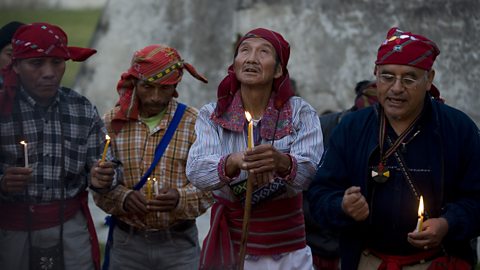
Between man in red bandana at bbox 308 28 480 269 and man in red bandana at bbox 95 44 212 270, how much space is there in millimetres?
1297

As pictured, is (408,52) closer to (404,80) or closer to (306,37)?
(404,80)

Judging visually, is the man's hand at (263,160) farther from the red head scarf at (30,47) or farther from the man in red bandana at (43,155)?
the red head scarf at (30,47)

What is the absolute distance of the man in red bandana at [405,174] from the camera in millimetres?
4082

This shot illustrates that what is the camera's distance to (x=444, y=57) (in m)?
8.70

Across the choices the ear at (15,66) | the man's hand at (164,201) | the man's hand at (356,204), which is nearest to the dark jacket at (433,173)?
the man's hand at (356,204)

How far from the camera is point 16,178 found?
4.33m

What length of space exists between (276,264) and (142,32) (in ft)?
20.6

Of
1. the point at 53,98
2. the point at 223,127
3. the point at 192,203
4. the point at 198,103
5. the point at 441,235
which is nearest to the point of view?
the point at 441,235

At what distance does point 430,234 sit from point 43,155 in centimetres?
218

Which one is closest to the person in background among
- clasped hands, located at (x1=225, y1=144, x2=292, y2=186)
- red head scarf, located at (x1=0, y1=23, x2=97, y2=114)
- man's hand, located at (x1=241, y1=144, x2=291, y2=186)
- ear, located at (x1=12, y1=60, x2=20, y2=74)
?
clasped hands, located at (x1=225, y1=144, x2=292, y2=186)

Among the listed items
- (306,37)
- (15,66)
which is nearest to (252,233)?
(15,66)

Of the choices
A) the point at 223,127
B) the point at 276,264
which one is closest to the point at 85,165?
the point at 223,127

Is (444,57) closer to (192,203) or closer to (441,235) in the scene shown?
(192,203)

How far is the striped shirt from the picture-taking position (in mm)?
4316
